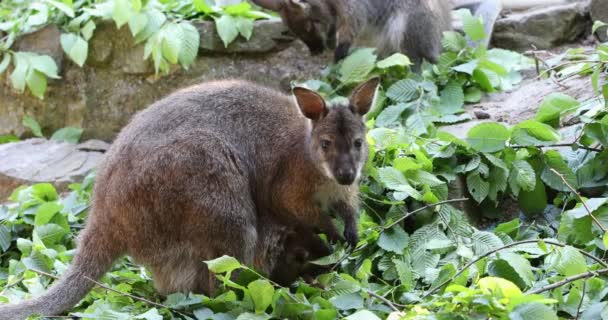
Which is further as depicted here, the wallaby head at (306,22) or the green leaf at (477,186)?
the wallaby head at (306,22)

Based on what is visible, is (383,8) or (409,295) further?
(383,8)

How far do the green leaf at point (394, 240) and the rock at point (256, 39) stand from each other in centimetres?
331

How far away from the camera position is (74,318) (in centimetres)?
519

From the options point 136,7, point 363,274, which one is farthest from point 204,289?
point 136,7

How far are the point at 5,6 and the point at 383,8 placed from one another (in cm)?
354

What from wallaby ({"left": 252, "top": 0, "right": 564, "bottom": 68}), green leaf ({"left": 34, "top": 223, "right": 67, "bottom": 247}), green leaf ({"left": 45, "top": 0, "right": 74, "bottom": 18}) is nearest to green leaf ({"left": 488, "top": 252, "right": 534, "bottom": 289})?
green leaf ({"left": 34, "top": 223, "right": 67, "bottom": 247})

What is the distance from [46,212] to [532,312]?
354cm

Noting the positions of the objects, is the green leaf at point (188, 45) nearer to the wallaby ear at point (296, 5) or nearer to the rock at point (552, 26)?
the wallaby ear at point (296, 5)

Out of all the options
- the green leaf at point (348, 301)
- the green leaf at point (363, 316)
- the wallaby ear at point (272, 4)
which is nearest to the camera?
the green leaf at point (363, 316)

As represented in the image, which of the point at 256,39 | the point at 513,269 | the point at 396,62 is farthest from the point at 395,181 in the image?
the point at 256,39

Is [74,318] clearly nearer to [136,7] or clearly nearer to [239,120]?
[239,120]

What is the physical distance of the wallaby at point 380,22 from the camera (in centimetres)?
863

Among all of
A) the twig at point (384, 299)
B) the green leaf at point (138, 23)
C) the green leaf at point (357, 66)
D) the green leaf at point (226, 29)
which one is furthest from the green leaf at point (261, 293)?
the green leaf at point (138, 23)

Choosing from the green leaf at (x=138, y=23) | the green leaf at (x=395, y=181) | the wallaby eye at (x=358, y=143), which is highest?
the wallaby eye at (x=358, y=143)
